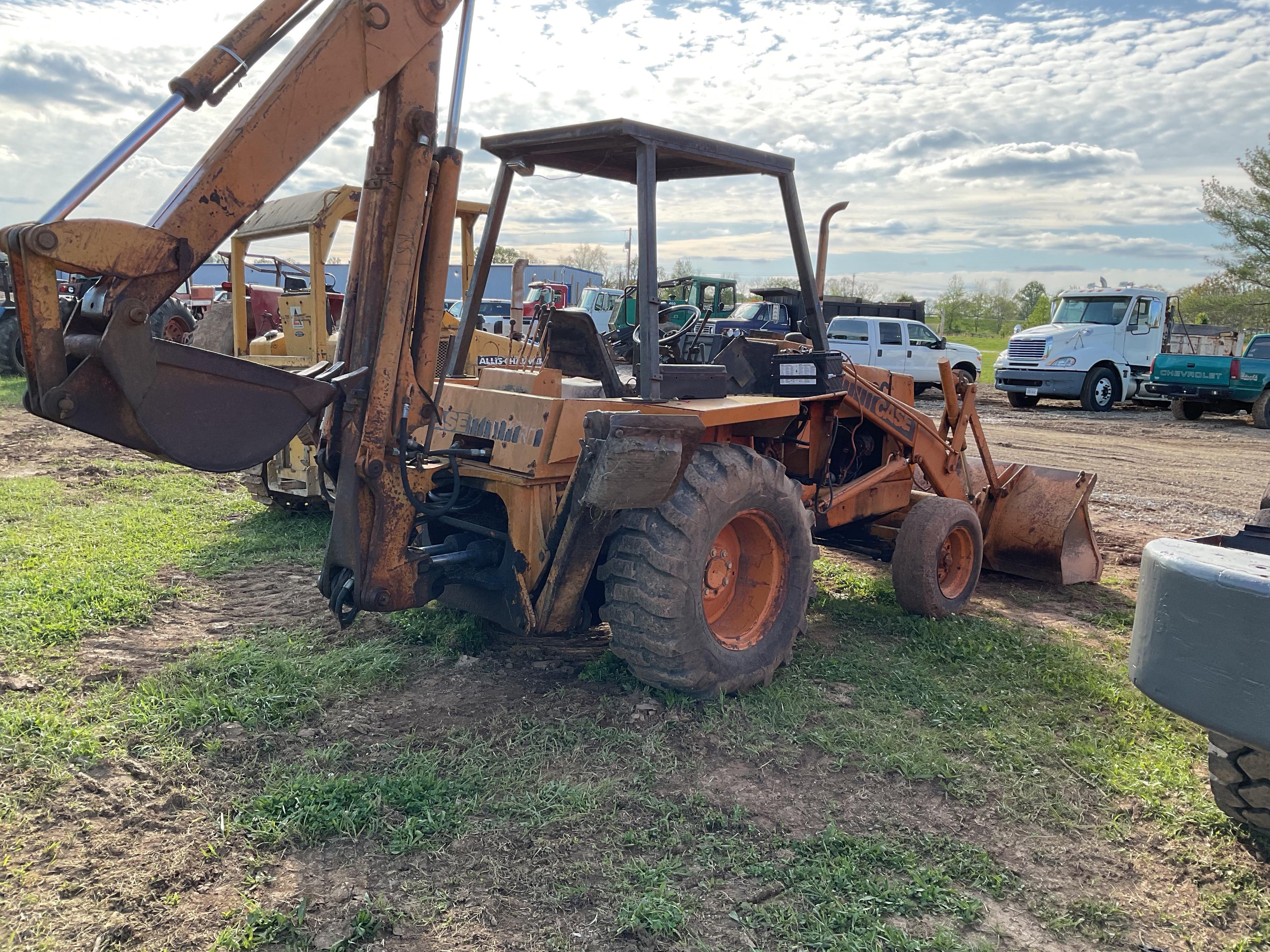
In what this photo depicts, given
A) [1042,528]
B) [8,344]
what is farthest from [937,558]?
[8,344]

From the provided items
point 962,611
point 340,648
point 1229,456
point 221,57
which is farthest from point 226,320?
point 1229,456

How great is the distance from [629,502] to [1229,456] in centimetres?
1344

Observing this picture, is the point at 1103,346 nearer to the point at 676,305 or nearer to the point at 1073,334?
the point at 1073,334

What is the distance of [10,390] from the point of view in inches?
619

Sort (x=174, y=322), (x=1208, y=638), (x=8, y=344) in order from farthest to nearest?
(x=8, y=344), (x=174, y=322), (x=1208, y=638)

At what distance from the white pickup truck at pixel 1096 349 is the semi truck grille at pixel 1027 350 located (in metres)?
0.01

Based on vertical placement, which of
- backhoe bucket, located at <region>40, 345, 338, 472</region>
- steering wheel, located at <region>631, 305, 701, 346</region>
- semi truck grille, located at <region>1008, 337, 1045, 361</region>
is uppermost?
semi truck grille, located at <region>1008, 337, 1045, 361</region>

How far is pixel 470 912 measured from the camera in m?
2.76

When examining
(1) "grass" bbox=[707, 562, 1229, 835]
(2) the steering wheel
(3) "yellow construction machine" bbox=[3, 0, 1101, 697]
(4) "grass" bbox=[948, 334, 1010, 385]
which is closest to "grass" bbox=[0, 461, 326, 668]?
(3) "yellow construction machine" bbox=[3, 0, 1101, 697]

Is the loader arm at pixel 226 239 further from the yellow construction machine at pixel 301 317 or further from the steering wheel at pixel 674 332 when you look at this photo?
the yellow construction machine at pixel 301 317

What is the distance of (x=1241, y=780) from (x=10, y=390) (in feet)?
59.7

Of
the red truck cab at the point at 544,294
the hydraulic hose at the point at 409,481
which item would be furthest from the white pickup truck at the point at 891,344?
the hydraulic hose at the point at 409,481

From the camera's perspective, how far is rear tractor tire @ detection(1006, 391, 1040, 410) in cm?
2030

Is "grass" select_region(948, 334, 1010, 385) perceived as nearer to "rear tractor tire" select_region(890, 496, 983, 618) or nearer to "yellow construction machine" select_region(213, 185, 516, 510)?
"yellow construction machine" select_region(213, 185, 516, 510)
